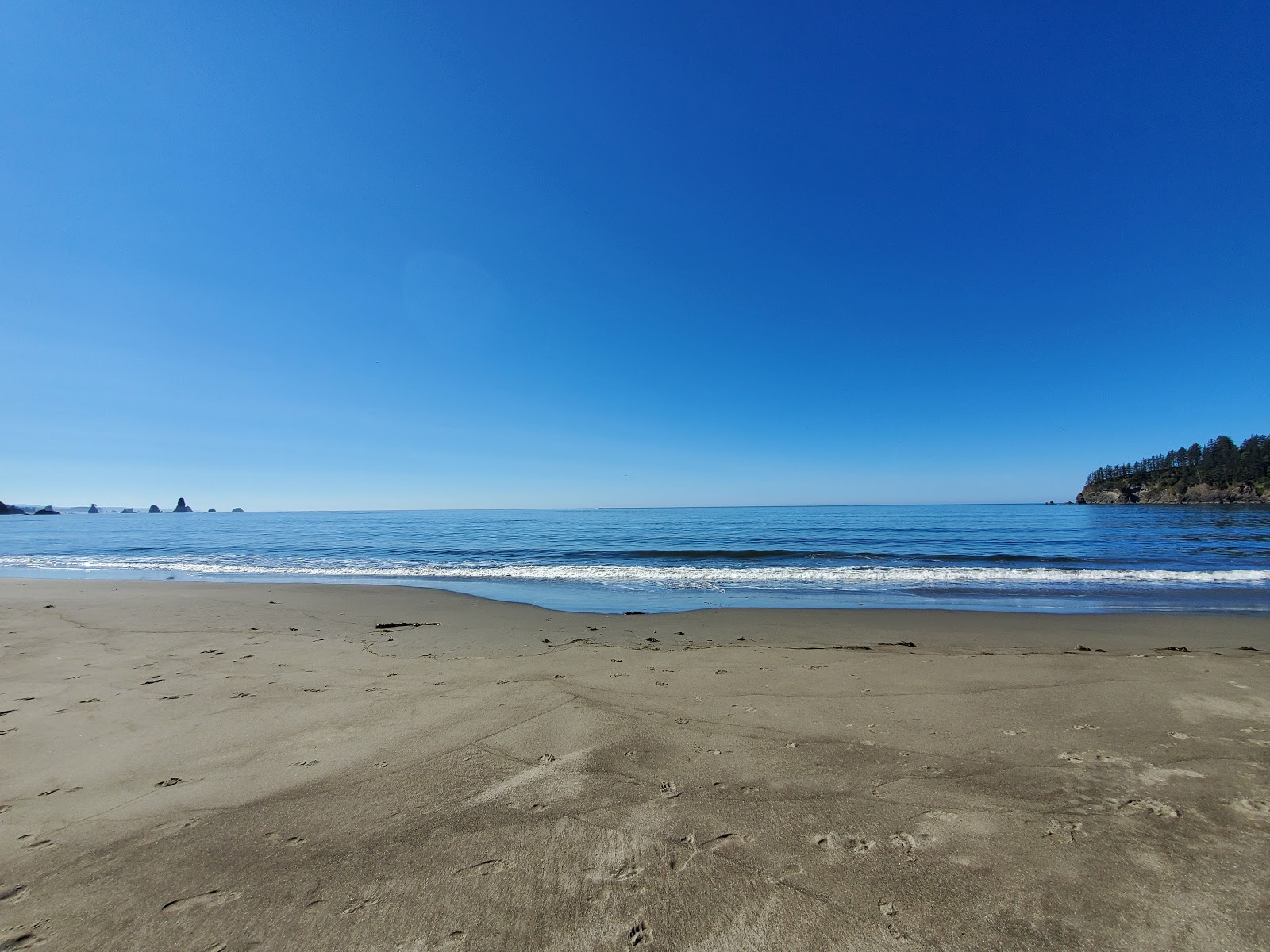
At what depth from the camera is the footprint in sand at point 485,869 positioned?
2.75 m

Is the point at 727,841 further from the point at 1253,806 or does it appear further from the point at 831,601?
the point at 831,601

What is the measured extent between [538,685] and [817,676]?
3643 mm

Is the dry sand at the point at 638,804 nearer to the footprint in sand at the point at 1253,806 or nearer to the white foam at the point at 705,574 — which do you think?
the footprint in sand at the point at 1253,806

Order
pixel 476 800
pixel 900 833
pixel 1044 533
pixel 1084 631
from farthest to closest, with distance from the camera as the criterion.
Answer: pixel 1044 533
pixel 1084 631
pixel 476 800
pixel 900 833

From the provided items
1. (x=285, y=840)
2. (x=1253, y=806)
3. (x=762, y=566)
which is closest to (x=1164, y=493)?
(x=762, y=566)

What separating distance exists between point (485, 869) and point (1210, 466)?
536ft

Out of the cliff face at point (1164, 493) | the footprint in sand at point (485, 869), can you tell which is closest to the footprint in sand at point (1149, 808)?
the footprint in sand at point (485, 869)

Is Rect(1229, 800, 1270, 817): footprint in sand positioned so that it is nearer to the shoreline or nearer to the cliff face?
the shoreline

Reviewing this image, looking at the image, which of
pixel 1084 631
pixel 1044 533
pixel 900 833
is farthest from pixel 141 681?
pixel 1044 533

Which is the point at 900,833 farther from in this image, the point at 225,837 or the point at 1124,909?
the point at 225,837

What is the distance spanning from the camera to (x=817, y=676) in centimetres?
645

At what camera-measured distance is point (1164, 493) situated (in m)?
112

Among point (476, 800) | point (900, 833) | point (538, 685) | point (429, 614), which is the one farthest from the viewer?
point (429, 614)

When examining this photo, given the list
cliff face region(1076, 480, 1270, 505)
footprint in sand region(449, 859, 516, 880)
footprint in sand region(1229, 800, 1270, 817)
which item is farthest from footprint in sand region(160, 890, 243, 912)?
cliff face region(1076, 480, 1270, 505)
